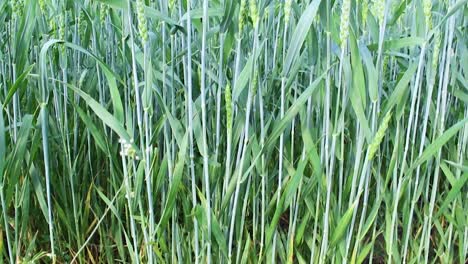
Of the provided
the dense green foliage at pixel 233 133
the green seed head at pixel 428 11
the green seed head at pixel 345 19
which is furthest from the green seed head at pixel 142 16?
the green seed head at pixel 428 11

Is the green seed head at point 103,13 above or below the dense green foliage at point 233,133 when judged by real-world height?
above

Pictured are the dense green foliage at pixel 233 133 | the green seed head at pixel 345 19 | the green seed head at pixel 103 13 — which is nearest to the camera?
the green seed head at pixel 345 19

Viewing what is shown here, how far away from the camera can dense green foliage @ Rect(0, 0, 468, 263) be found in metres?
0.94

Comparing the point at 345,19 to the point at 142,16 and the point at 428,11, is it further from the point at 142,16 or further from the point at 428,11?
the point at 142,16

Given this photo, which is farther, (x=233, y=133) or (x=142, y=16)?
(x=233, y=133)

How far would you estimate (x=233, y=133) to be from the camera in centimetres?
103

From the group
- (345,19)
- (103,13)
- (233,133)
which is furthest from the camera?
(103,13)

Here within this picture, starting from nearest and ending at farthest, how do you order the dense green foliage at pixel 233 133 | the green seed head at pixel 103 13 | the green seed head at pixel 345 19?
the green seed head at pixel 345 19 → the dense green foliage at pixel 233 133 → the green seed head at pixel 103 13

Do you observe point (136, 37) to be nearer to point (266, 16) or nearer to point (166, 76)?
point (166, 76)

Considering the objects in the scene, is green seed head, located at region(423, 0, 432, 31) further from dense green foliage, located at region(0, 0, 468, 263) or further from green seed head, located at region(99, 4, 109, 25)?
green seed head, located at region(99, 4, 109, 25)

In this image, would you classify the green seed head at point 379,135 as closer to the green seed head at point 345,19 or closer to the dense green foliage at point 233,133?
the dense green foliage at point 233,133

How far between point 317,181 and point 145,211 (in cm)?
38

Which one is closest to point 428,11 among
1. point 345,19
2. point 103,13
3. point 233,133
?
point 345,19

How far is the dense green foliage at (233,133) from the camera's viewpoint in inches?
37.2
